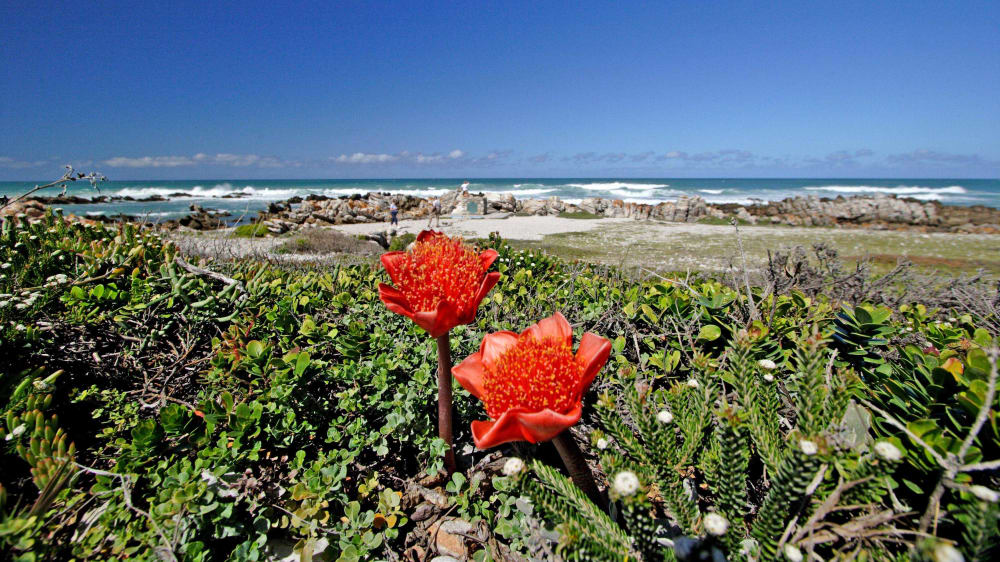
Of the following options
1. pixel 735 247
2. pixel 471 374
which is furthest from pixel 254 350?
pixel 735 247

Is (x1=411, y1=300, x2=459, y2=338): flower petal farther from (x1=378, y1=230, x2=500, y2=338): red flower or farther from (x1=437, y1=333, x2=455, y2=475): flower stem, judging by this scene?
(x1=437, y1=333, x2=455, y2=475): flower stem

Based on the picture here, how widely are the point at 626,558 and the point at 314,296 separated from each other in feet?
6.40

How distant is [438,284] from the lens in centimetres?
145

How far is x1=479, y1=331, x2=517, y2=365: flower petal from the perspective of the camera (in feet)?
4.57

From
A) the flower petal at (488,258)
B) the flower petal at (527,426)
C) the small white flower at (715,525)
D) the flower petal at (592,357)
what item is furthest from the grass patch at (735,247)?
the small white flower at (715,525)

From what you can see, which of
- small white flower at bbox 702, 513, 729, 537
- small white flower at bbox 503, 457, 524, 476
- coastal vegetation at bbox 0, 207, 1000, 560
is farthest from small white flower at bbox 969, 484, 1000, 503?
small white flower at bbox 503, 457, 524, 476

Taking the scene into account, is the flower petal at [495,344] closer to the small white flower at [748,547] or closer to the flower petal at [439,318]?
the flower petal at [439,318]

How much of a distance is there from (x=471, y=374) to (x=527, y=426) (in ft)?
1.13

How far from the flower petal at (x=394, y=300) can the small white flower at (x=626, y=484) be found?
754mm

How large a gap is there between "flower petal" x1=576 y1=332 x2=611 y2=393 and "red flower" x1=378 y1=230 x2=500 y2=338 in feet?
1.23

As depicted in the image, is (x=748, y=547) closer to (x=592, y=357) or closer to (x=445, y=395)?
(x=592, y=357)

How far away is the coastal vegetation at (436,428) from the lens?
0.97m

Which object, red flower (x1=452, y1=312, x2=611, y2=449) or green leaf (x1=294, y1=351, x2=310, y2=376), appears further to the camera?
green leaf (x1=294, y1=351, x2=310, y2=376)

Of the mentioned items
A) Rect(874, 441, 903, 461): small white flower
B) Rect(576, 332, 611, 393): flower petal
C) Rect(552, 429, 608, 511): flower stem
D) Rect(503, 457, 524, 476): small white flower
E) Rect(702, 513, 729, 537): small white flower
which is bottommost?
Rect(552, 429, 608, 511): flower stem
